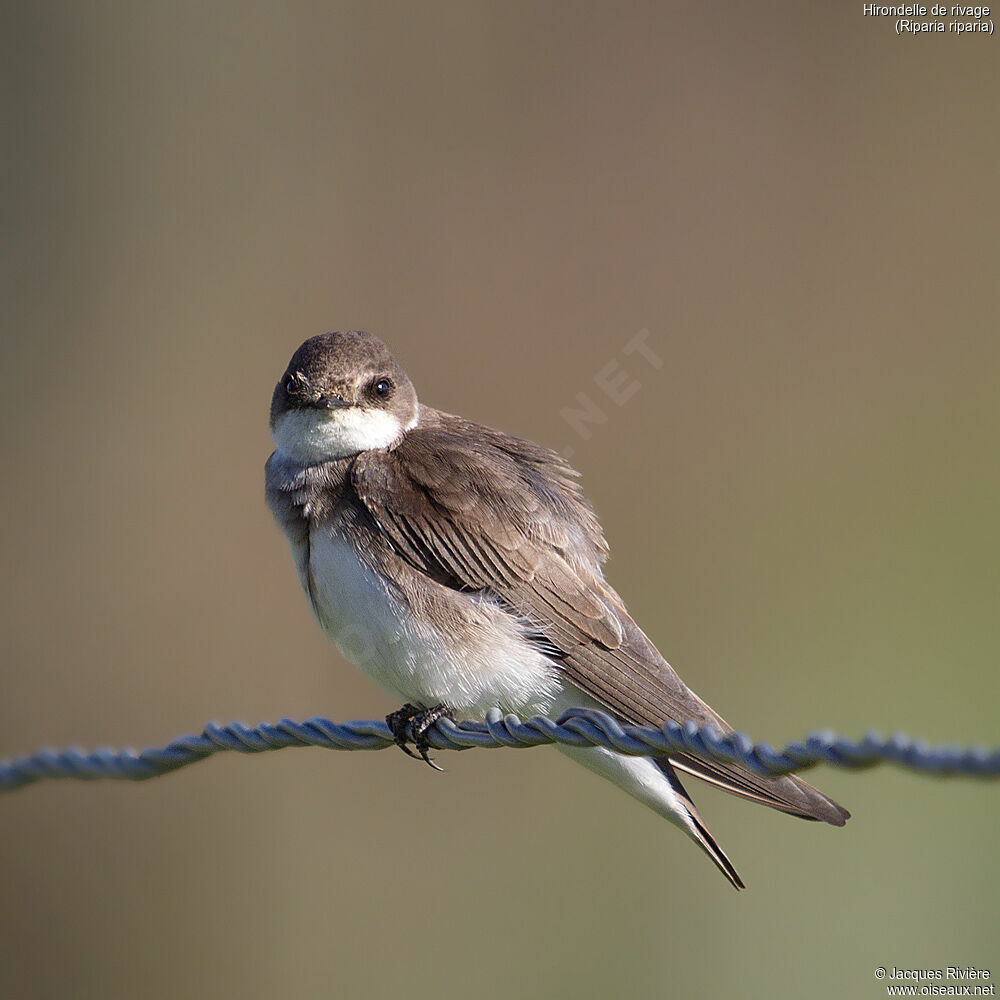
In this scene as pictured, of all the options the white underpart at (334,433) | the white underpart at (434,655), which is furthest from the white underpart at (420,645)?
the white underpart at (334,433)

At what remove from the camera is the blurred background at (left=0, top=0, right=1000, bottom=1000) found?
6.39 metres

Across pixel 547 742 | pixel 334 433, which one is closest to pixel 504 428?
pixel 334 433

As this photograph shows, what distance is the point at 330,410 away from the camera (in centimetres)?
416

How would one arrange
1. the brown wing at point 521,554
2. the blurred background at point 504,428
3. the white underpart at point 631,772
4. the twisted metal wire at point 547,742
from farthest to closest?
the blurred background at point 504,428
the white underpart at point 631,772
the brown wing at point 521,554
the twisted metal wire at point 547,742

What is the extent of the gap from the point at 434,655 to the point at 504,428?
14.1ft

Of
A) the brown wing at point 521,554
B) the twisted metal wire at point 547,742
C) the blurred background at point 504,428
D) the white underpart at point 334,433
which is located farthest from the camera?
the blurred background at point 504,428

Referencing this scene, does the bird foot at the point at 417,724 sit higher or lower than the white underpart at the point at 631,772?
higher

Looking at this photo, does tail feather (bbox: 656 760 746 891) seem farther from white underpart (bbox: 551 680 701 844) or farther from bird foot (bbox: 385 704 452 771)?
bird foot (bbox: 385 704 452 771)

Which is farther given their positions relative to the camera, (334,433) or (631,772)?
(334,433)

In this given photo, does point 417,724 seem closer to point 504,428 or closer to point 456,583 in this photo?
point 456,583

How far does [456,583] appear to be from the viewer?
3.95m

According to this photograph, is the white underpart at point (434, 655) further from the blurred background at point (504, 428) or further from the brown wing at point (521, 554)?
the blurred background at point (504, 428)

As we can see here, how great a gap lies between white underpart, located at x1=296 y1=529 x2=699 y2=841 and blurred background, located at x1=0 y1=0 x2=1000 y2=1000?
2.32m

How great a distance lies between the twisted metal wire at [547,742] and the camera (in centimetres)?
192
